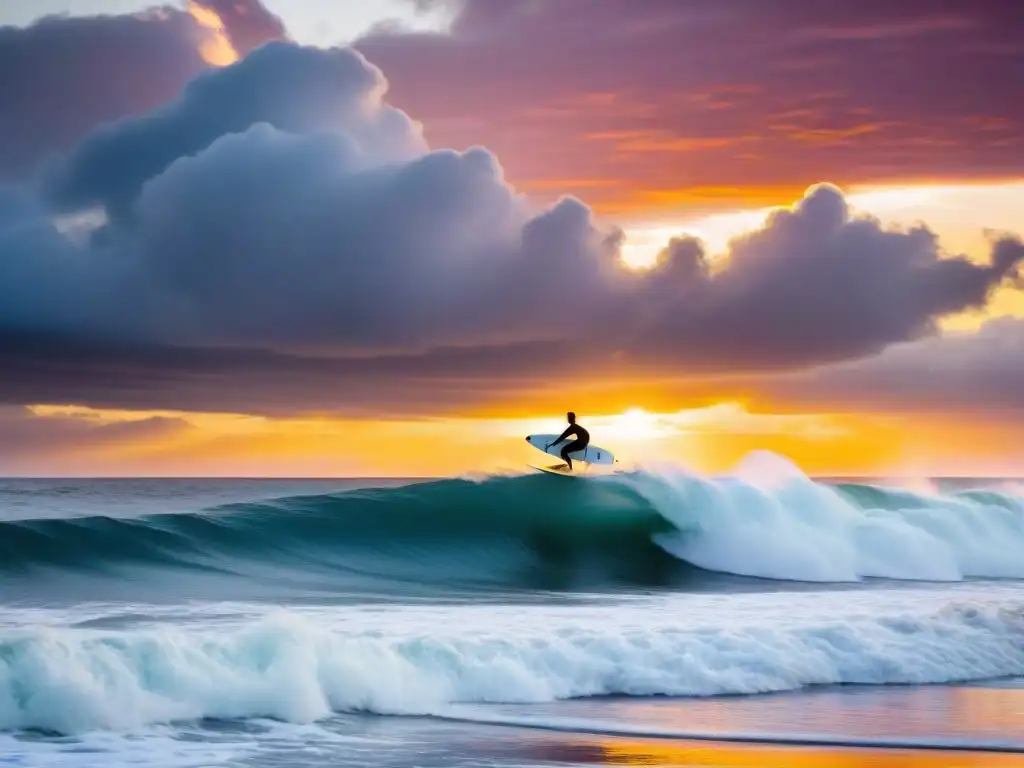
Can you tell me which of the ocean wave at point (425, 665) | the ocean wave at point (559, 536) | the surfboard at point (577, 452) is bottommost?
the ocean wave at point (425, 665)

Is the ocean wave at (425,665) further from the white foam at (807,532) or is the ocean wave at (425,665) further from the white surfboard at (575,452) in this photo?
the white surfboard at (575,452)

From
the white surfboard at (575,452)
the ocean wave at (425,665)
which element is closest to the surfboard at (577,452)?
the white surfboard at (575,452)

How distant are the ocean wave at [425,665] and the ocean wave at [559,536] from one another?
18.7 feet

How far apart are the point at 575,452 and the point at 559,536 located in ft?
5.81

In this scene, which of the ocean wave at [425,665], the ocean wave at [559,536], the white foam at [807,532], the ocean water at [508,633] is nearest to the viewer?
the ocean water at [508,633]

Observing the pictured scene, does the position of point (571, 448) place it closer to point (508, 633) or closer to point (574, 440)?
point (574, 440)

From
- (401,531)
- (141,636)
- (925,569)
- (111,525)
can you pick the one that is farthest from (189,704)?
(925,569)

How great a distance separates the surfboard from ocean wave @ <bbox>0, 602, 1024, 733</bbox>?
9905mm

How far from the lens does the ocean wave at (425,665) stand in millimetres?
9789

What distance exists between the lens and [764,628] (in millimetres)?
12727

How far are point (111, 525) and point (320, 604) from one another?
4902 millimetres

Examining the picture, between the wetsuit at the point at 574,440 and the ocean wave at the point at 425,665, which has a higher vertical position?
the wetsuit at the point at 574,440

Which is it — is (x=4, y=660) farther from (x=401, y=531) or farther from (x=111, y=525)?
(x=401, y=531)

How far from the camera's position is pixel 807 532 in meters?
22.4
